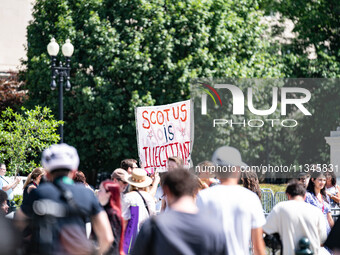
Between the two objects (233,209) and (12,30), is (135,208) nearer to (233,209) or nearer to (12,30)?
(233,209)

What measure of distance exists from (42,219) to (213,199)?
1.58m

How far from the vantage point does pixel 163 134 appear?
14.5 metres

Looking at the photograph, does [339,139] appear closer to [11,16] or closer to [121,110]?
[121,110]

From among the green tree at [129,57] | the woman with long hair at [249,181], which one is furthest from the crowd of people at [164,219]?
the green tree at [129,57]

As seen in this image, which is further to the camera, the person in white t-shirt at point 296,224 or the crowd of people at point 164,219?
the person in white t-shirt at point 296,224

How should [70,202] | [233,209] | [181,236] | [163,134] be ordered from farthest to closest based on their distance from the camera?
[163,134] → [233,209] → [70,202] → [181,236]

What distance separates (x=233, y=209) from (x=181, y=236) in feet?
4.60

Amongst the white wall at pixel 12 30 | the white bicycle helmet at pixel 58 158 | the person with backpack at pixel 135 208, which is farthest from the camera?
the white wall at pixel 12 30

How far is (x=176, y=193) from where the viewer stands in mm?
4883

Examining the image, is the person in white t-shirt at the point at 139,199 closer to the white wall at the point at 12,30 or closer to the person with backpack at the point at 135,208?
the person with backpack at the point at 135,208

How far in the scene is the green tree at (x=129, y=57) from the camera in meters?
26.7

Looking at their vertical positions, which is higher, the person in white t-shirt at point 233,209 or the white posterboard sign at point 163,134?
the person in white t-shirt at point 233,209

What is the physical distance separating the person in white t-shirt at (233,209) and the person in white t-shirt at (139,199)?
2.54m

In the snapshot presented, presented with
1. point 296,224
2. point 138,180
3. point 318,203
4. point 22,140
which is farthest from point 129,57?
point 296,224
